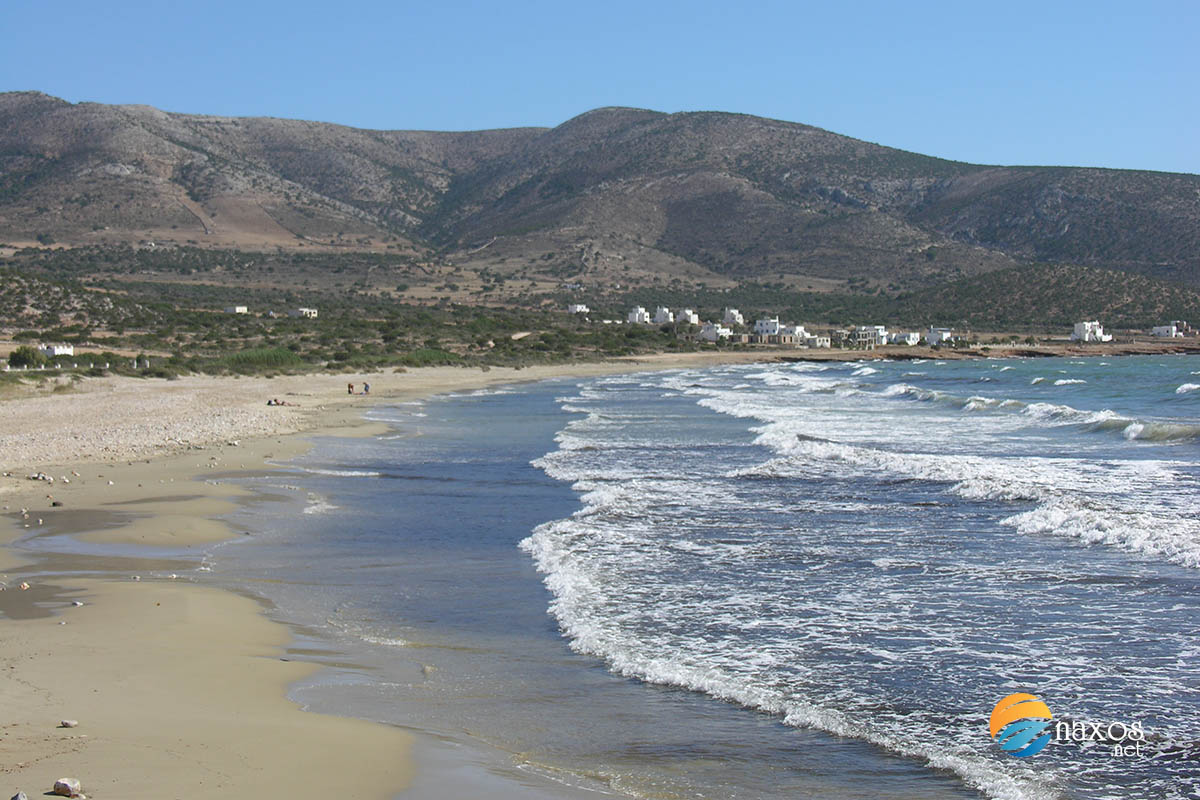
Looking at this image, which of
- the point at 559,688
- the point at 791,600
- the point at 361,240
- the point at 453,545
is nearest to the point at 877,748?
the point at 559,688

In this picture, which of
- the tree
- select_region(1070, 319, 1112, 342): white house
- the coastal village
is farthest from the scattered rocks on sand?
select_region(1070, 319, 1112, 342): white house

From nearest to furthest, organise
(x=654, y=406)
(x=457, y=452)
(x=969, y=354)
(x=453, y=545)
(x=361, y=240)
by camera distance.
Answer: (x=453, y=545) → (x=457, y=452) → (x=654, y=406) → (x=969, y=354) → (x=361, y=240)

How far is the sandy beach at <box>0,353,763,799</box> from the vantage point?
665cm

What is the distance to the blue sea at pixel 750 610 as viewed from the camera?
294 inches

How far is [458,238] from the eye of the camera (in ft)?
508

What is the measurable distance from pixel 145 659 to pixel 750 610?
5726 mm

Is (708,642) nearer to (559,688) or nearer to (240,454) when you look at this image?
(559,688)

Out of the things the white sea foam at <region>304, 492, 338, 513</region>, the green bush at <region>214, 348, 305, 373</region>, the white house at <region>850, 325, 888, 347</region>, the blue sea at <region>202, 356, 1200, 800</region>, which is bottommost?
the white sea foam at <region>304, 492, 338, 513</region>

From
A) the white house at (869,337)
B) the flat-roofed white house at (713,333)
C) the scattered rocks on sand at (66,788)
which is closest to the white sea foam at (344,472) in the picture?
the scattered rocks on sand at (66,788)

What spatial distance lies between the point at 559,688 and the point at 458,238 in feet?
Result: 489

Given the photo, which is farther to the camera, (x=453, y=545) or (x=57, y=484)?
(x=57, y=484)

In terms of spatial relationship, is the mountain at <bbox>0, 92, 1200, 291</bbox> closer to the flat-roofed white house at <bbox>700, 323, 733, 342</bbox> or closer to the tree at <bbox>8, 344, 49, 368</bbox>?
the flat-roofed white house at <bbox>700, 323, 733, 342</bbox>

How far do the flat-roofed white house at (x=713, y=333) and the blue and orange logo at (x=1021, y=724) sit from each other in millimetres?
88651

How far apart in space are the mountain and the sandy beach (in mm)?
105615
